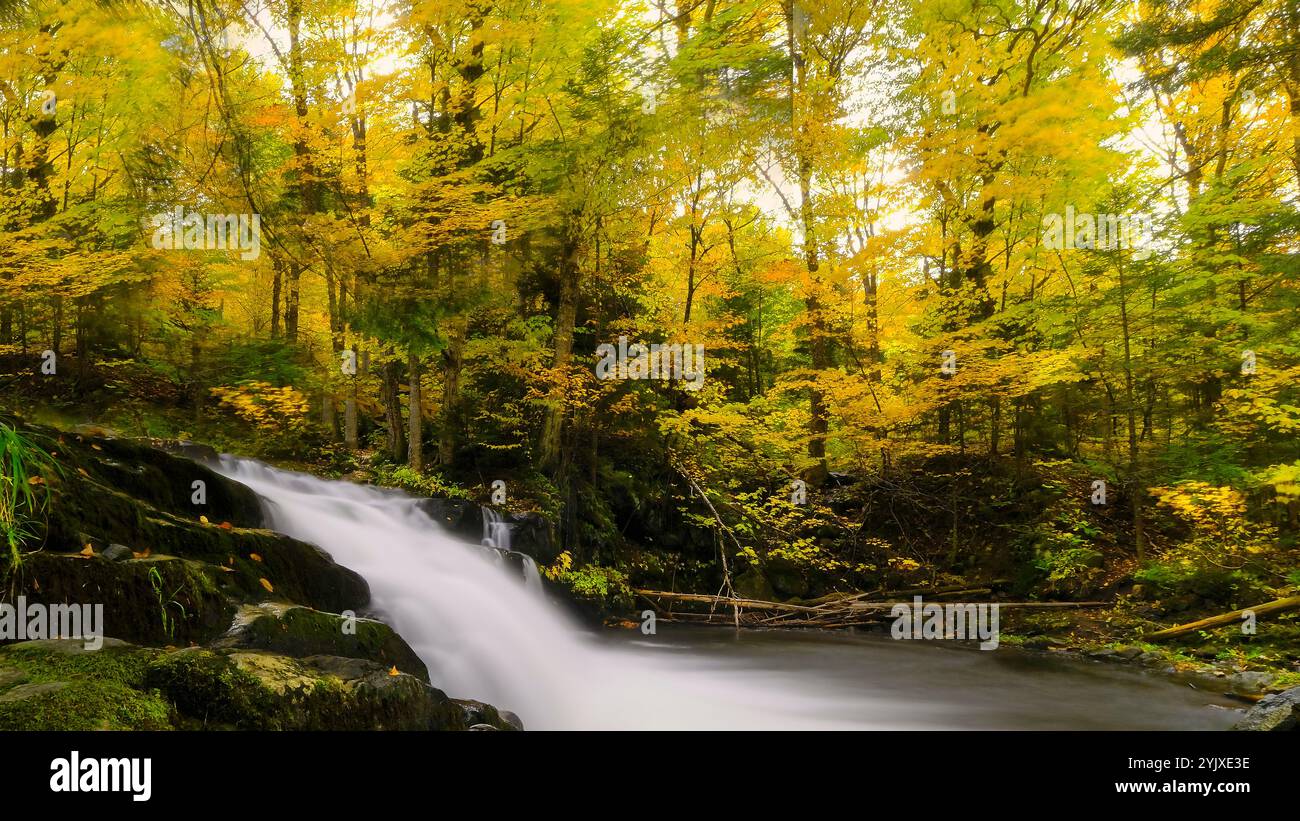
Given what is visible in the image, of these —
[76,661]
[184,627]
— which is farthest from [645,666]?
[76,661]

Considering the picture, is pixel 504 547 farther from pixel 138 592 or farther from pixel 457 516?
pixel 138 592

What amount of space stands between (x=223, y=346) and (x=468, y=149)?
23.9ft

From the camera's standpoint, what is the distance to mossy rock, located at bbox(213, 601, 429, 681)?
3.72 m

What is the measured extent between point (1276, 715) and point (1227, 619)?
4.79 metres

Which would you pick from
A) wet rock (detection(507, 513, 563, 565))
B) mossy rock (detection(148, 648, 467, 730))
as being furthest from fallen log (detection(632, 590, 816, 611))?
mossy rock (detection(148, 648, 467, 730))

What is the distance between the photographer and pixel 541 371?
1052 centimetres

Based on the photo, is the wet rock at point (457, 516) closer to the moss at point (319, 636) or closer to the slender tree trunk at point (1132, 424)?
the moss at point (319, 636)

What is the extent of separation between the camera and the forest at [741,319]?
355 inches

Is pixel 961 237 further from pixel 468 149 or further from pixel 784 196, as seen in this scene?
pixel 468 149

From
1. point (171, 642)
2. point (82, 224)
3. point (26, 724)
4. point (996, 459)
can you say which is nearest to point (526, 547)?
point (171, 642)

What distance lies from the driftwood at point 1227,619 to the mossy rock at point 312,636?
32.8 ft

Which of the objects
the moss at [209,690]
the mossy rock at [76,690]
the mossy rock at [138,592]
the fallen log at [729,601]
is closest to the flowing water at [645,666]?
the fallen log at [729,601]

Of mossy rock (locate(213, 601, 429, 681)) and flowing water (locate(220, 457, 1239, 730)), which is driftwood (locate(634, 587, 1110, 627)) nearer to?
flowing water (locate(220, 457, 1239, 730))

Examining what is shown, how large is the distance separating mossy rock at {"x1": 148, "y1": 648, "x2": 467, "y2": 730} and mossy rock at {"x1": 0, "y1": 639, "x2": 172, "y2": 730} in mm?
106
